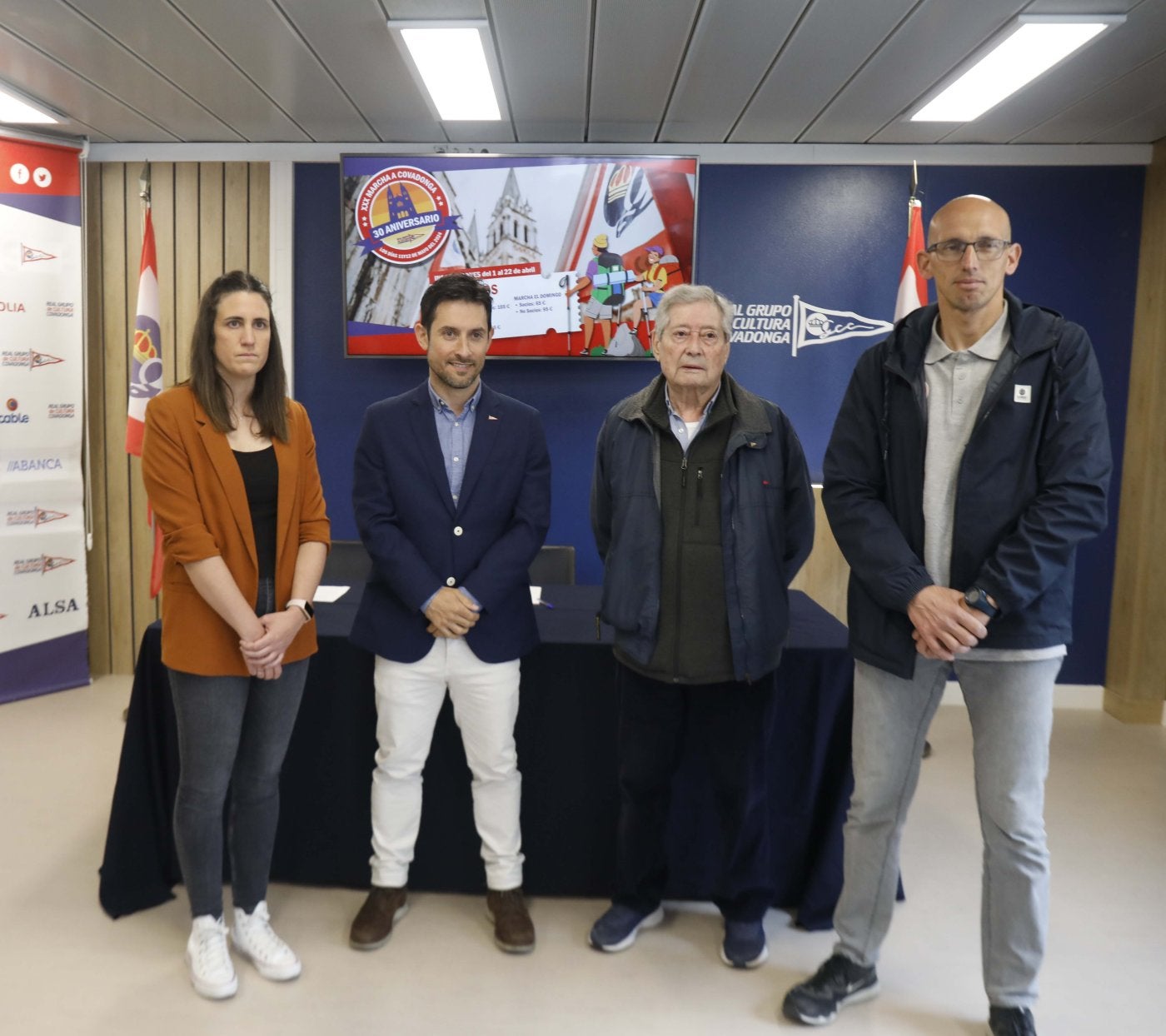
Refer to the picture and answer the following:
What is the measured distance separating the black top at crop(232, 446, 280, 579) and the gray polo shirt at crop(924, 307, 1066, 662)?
1.49 m

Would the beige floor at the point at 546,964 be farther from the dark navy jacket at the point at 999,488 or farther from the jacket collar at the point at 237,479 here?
the jacket collar at the point at 237,479

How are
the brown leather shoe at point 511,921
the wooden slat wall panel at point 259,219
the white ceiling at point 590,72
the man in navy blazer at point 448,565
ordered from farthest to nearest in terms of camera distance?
the wooden slat wall panel at point 259,219
the white ceiling at point 590,72
the brown leather shoe at point 511,921
the man in navy blazer at point 448,565

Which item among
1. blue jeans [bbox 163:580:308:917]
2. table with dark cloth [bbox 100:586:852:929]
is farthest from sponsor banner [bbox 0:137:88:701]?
blue jeans [bbox 163:580:308:917]

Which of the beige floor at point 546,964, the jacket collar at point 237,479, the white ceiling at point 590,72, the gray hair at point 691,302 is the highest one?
the white ceiling at point 590,72

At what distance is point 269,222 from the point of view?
186 inches

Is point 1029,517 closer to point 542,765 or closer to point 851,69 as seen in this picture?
point 542,765

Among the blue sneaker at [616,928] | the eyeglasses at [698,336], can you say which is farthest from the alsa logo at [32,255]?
the blue sneaker at [616,928]

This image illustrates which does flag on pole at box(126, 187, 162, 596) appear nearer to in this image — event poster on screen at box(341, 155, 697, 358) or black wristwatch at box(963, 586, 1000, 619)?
event poster on screen at box(341, 155, 697, 358)

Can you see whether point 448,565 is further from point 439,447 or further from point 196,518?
point 196,518

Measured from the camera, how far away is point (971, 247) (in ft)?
6.12

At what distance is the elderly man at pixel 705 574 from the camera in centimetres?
217

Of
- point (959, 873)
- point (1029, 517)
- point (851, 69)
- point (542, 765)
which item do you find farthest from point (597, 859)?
point (851, 69)

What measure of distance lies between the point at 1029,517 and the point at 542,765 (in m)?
1.47

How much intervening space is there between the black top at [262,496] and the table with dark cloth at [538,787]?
52 centimetres
